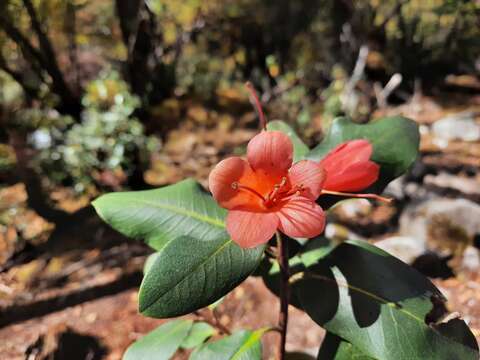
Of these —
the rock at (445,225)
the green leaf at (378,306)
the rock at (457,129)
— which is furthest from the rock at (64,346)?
the rock at (457,129)

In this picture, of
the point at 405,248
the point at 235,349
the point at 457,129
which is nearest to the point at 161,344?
the point at 235,349

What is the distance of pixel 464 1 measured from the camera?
281cm

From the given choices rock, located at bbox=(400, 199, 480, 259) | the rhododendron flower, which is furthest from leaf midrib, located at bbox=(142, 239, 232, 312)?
rock, located at bbox=(400, 199, 480, 259)

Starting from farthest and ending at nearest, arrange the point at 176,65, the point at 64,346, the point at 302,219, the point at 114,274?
the point at 176,65 → the point at 114,274 → the point at 64,346 → the point at 302,219

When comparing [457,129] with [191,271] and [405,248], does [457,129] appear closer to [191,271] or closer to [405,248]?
[405,248]

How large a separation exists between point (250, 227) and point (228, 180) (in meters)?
0.10

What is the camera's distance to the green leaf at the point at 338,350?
3.28 feet

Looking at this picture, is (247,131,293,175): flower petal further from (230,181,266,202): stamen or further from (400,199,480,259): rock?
(400,199,480,259): rock

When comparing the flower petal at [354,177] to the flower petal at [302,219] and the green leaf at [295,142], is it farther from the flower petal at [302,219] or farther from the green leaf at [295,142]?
the green leaf at [295,142]

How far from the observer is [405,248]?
193 centimetres

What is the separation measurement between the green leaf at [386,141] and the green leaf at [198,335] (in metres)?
0.60

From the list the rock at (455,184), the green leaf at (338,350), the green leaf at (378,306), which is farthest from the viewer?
the rock at (455,184)

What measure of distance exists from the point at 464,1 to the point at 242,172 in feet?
8.86

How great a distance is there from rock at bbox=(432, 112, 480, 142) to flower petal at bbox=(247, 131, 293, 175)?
287 centimetres
